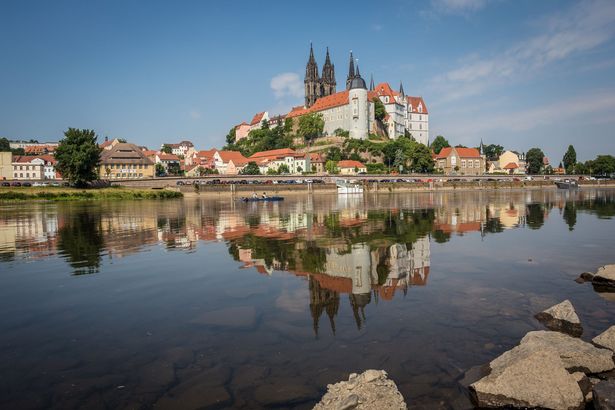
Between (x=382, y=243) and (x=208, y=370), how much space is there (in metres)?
15.5

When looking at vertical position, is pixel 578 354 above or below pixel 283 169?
below

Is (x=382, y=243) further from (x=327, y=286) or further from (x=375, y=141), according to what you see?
(x=375, y=141)

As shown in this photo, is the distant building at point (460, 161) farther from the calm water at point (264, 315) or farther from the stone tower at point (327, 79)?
the calm water at point (264, 315)

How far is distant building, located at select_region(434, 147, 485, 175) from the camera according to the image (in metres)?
153

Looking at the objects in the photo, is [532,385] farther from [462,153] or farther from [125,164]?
[462,153]

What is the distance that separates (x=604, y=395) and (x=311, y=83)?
186071 mm

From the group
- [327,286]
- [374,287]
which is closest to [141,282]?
[327,286]

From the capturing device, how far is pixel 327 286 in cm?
1414

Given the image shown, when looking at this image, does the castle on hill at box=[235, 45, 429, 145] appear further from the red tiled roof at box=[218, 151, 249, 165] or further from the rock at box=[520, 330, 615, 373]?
the rock at box=[520, 330, 615, 373]

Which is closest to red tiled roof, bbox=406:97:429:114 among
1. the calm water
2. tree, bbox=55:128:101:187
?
tree, bbox=55:128:101:187

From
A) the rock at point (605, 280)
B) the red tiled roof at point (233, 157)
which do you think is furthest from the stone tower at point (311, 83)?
the rock at point (605, 280)

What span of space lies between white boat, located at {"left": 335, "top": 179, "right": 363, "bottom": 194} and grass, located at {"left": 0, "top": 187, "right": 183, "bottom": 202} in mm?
37241

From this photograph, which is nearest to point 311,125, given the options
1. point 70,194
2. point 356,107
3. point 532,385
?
point 356,107

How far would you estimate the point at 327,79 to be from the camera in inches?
7402
